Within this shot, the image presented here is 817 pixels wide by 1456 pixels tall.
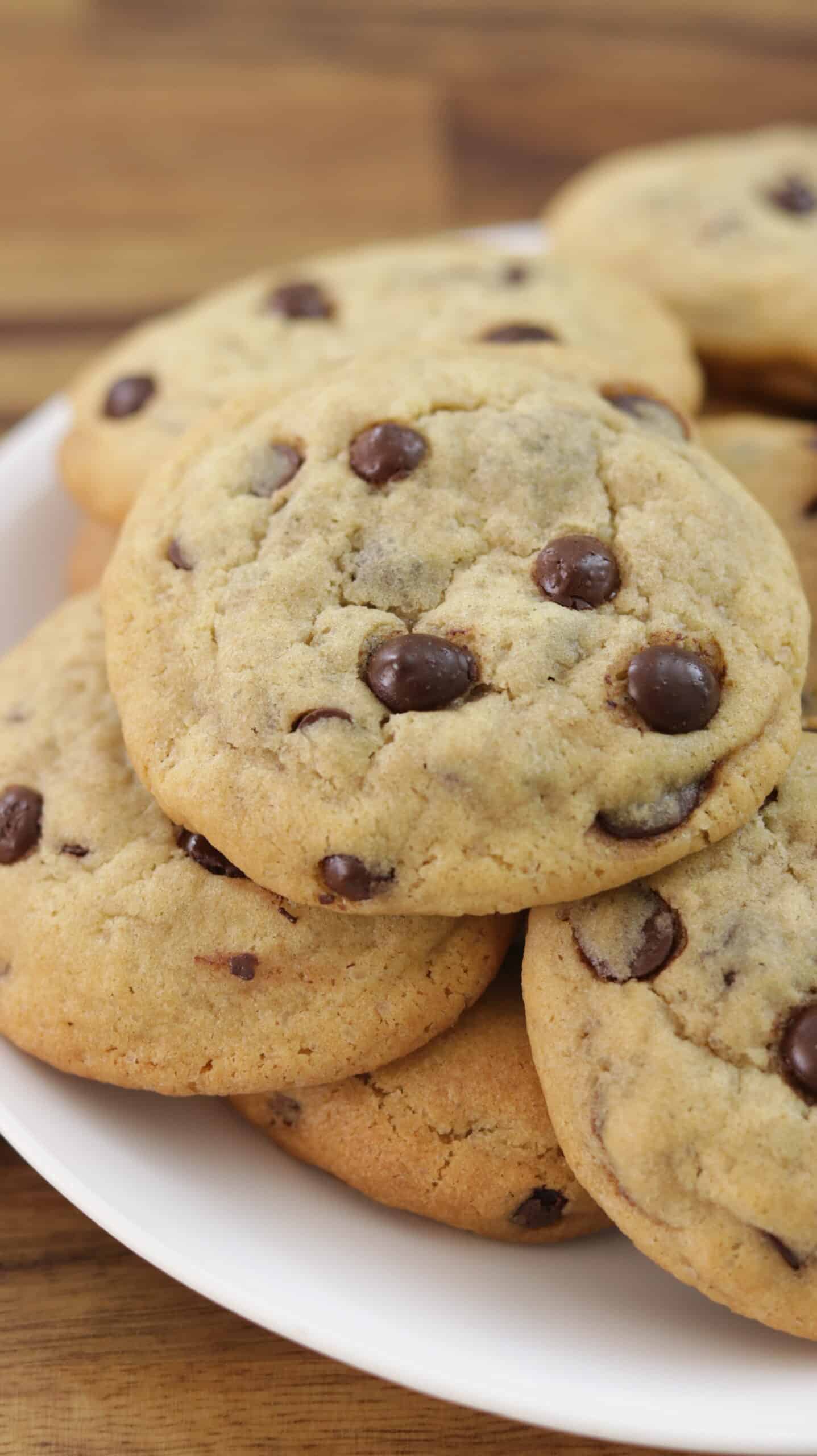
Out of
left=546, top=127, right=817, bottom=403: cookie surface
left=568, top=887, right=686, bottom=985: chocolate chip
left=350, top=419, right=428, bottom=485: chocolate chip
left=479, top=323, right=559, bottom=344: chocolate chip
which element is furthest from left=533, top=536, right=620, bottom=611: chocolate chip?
left=546, top=127, right=817, bottom=403: cookie surface

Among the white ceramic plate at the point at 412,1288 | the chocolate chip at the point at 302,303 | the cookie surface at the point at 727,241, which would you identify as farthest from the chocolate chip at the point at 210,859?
the cookie surface at the point at 727,241

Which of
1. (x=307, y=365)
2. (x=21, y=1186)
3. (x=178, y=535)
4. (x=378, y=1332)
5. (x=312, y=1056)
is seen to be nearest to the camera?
(x=378, y=1332)

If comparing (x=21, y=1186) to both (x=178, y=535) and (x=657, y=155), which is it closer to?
(x=178, y=535)

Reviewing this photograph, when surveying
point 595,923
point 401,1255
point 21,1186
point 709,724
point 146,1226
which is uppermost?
point 709,724

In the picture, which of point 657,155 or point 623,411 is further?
point 657,155

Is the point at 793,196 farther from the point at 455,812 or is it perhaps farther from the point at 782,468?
the point at 455,812

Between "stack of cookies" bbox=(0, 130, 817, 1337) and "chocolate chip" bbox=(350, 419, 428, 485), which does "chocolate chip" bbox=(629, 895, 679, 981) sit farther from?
"chocolate chip" bbox=(350, 419, 428, 485)

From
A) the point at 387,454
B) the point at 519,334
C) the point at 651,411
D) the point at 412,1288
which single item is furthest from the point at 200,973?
the point at 519,334

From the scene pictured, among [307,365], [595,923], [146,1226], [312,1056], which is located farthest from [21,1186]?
[307,365]
